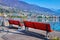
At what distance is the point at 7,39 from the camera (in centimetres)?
1252

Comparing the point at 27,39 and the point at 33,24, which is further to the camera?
the point at 33,24

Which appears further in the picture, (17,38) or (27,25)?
(27,25)

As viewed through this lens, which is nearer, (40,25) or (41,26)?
(41,26)

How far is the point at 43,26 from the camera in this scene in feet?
45.2

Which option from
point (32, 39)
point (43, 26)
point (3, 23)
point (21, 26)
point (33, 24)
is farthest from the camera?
point (3, 23)

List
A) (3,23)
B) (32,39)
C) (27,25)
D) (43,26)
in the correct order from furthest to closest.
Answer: (3,23) < (27,25) < (43,26) < (32,39)

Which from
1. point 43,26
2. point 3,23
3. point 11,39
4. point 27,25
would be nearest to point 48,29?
point 43,26

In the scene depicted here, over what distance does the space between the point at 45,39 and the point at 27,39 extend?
3.85ft

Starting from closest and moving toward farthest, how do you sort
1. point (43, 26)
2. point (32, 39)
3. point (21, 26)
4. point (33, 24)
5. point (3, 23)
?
point (32, 39) → point (43, 26) → point (33, 24) → point (21, 26) → point (3, 23)

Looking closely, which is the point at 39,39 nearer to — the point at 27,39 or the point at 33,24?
the point at 27,39

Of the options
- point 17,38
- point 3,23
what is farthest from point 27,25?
point 3,23

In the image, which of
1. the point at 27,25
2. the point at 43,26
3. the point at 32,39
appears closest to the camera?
the point at 32,39

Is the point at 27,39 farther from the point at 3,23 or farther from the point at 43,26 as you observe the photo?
the point at 3,23

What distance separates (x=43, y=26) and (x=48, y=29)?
2.70 ft
